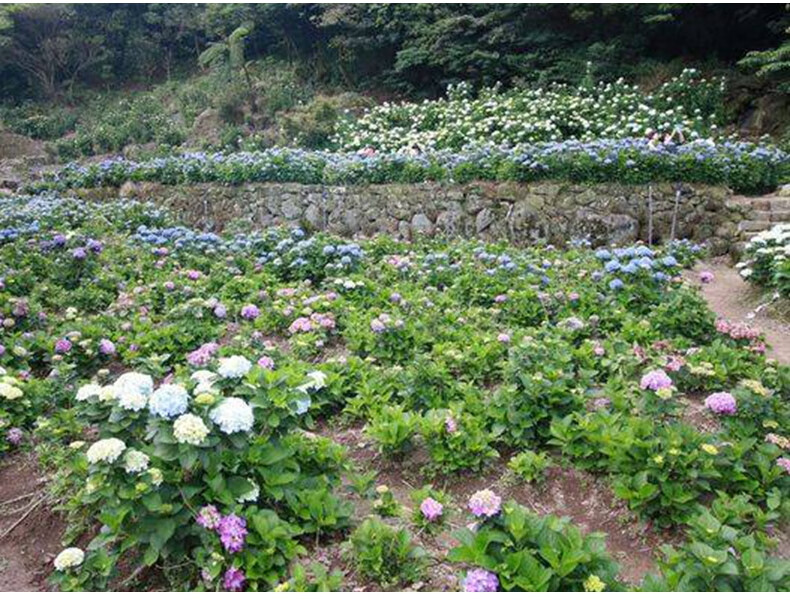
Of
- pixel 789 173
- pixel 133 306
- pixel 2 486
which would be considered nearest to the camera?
pixel 2 486

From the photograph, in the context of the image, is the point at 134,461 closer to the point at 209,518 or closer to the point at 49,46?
the point at 209,518

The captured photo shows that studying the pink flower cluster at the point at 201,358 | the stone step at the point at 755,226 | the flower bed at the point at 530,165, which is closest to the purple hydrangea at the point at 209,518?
the pink flower cluster at the point at 201,358

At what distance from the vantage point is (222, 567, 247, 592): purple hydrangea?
6.48ft

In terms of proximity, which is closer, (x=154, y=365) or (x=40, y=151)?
(x=154, y=365)

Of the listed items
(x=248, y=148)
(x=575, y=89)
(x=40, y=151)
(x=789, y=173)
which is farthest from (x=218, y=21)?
(x=789, y=173)

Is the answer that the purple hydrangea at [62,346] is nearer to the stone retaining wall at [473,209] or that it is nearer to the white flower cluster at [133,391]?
the white flower cluster at [133,391]

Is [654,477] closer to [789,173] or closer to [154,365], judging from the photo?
[154,365]

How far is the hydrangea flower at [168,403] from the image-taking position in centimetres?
195

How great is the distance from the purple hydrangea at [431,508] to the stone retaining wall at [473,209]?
607cm

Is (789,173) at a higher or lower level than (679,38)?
lower

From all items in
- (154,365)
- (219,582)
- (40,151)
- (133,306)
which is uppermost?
(154,365)

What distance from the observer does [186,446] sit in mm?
1931

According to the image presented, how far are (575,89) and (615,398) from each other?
34.9 feet

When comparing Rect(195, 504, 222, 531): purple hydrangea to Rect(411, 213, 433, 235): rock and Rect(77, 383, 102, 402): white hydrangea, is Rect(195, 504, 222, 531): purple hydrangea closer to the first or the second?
Rect(77, 383, 102, 402): white hydrangea
